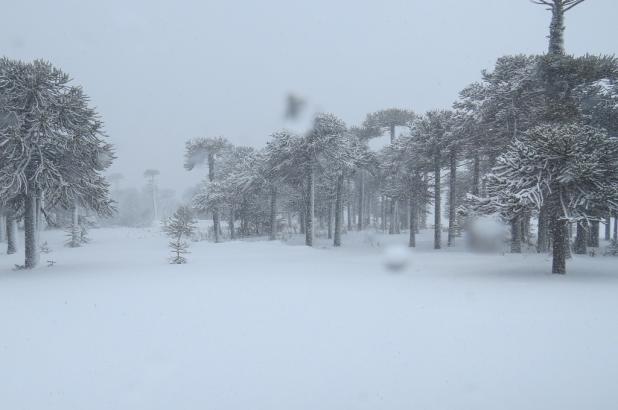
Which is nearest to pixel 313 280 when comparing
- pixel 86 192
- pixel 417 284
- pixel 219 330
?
pixel 417 284

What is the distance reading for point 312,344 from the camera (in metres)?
6.83

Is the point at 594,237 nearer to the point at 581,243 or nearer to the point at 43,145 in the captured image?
the point at 581,243

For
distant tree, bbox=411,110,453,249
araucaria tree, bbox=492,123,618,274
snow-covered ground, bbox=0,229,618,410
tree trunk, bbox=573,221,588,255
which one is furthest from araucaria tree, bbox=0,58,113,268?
tree trunk, bbox=573,221,588,255

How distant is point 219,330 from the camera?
7.67m

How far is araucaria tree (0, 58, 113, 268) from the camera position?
1555 cm

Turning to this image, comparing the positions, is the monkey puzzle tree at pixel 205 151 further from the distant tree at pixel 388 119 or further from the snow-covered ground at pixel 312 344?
the snow-covered ground at pixel 312 344

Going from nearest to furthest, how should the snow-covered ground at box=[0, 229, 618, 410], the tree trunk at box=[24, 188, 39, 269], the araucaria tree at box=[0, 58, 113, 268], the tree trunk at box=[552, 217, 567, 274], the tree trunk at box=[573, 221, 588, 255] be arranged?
the snow-covered ground at box=[0, 229, 618, 410], the tree trunk at box=[552, 217, 567, 274], the araucaria tree at box=[0, 58, 113, 268], the tree trunk at box=[24, 188, 39, 269], the tree trunk at box=[573, 221, 588, 255]

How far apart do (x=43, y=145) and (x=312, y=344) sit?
15582mm

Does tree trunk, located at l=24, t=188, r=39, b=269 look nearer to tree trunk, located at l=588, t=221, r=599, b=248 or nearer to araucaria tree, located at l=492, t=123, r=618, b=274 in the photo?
araucaria tree, located at l=492, t=123, r=618, b=274

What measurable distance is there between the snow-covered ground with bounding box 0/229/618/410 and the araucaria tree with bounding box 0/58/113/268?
450 cm

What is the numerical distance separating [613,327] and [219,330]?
24.9 feet

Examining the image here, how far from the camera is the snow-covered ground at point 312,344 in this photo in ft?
16.5

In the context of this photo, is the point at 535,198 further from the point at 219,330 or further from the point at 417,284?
the point at 219,330

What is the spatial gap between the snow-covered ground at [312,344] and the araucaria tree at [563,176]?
238 centimetres
